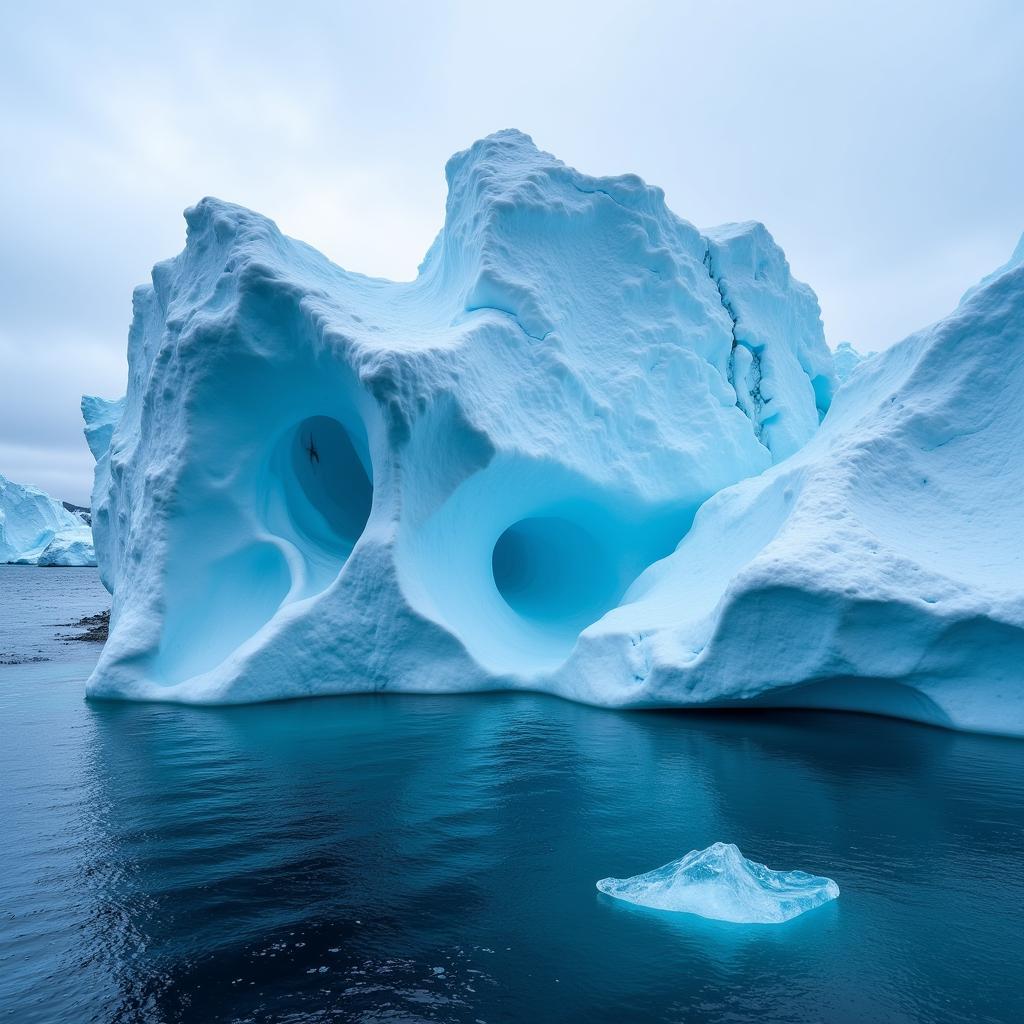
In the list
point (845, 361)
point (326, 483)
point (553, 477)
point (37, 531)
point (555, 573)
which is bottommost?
point (555, 573)

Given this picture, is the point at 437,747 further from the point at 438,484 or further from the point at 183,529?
the point at 183,529

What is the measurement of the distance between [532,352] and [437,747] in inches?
240

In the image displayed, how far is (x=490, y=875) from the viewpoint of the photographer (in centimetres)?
334

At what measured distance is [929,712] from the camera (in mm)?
6645

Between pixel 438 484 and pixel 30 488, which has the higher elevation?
pixel 30 488

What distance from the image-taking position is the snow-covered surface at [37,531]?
2085 inches

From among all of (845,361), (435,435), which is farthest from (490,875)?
(845,361)

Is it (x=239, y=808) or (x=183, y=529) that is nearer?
(x=239, y=808)

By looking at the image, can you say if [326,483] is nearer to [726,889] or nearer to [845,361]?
[726,889]

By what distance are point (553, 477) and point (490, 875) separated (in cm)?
681

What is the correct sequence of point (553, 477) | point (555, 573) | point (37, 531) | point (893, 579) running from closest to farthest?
point (893, 579) → point (553, 477) → point (555, 573) → point (37, 531)

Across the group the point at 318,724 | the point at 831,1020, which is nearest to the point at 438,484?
the point at 318,724

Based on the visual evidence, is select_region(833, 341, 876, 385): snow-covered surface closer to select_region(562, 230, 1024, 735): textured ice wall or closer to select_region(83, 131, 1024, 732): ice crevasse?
select_region(83, 131, 1024, 732): ice crevasse

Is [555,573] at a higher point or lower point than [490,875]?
higher
